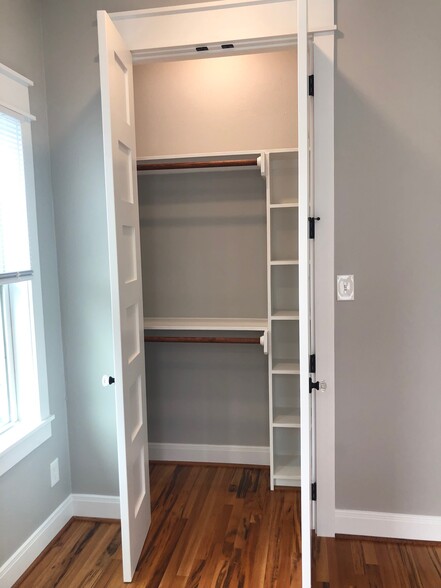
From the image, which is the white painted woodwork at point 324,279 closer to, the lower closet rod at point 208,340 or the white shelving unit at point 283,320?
the white shelving unit at point 283,320

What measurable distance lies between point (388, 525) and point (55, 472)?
5.37ft

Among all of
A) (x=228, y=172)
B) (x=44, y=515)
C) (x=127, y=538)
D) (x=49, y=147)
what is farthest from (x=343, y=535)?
(x=49, y=147)

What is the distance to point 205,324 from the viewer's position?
2.88 meters

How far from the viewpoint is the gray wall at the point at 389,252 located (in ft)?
6.63

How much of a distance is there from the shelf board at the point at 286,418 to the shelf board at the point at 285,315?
23.8 inches

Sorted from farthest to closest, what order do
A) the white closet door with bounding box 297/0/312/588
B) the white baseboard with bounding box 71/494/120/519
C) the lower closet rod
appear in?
the lower closet rod, the white baseboard with bounding box 71/494/120/519, the white closet door with bounding box 297/0/312/588

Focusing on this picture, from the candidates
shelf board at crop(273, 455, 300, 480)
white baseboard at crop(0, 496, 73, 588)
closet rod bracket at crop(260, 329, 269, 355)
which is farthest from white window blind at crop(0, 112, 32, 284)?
shelf board at crop(273, 455, 300, 480)

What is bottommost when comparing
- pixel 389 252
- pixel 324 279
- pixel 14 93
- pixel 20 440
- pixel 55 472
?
Result: pixel 55 472

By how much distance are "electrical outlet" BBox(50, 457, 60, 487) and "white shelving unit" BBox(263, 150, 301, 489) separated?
3.86ft

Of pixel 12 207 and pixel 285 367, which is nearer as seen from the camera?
pixel 12 207

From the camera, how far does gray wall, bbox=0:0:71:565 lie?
6.53ft

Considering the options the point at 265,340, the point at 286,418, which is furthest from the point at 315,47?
the point at 286,418

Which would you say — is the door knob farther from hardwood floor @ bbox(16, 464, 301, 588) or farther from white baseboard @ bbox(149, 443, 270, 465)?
white baseboard @ bbox(149, 443, 270, 465)

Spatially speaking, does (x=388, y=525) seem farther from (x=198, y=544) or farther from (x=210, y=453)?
(x=210, y=453)
